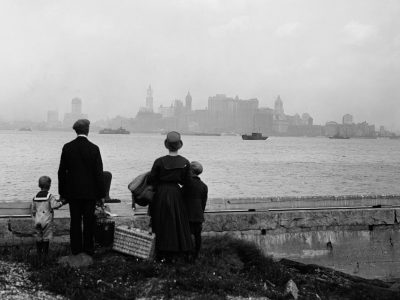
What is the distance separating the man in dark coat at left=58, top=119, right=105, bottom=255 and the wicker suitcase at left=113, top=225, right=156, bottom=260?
0.42m

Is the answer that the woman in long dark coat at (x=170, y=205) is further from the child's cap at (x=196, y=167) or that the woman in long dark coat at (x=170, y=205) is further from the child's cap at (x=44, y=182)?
the child's cap at (x=44, y=182)

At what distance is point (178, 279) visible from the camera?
6.89 meters

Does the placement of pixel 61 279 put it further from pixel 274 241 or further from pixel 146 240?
pixel 274 241

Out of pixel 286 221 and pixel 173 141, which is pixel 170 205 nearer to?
pixel 173 141

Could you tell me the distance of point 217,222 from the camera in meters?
9.40

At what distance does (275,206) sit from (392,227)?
2.24m

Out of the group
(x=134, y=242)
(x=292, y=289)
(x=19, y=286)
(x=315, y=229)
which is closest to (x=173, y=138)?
(x=134, y=242)

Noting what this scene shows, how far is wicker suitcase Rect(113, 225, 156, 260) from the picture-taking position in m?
7.50

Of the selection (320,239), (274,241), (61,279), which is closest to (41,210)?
(61,279)

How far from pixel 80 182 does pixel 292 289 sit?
3169 millimetres

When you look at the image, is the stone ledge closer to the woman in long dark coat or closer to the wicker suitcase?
the wicker suitcase

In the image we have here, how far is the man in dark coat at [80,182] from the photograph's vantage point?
24.4 feet

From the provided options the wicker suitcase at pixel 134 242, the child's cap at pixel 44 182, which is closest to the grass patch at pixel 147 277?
the wicker suitcase at pixel 134 242

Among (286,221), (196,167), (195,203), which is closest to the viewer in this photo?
(195,203)
